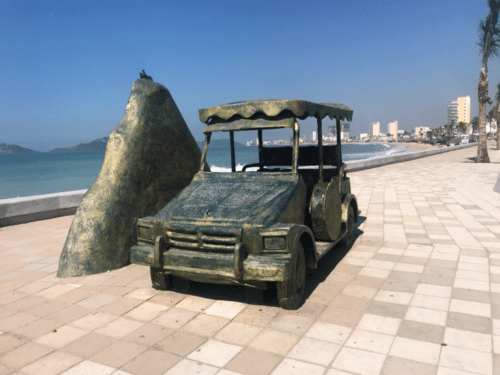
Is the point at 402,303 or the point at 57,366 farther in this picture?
the point at 402,303

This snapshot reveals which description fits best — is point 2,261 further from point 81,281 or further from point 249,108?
point 249,108

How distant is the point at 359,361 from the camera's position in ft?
10.1

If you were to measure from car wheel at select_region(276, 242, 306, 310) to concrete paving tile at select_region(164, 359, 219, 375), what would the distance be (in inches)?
45.6

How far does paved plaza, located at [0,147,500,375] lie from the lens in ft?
10.2

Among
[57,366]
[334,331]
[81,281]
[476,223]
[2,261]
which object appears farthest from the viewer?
[476,223]

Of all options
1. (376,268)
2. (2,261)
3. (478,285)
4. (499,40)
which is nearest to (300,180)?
(376,268)

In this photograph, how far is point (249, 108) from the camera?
4.87 meters

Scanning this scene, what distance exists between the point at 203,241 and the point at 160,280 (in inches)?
40.7

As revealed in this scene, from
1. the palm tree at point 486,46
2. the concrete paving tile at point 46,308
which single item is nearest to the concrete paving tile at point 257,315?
the concrete paving tile at point 46,308

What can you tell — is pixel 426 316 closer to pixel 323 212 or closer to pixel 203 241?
pixel 323 212

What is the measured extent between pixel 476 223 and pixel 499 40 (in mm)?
17317

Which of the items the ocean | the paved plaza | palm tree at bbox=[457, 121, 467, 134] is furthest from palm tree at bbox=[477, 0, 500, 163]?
palm tree at bbox=[457, 121, 467, 134]

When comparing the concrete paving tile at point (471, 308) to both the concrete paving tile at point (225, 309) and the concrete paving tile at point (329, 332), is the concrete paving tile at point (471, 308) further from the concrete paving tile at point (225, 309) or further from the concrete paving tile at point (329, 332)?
the concrete paving tile at point (225, 309)

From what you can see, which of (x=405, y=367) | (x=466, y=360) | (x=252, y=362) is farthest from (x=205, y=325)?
(x=466, y=360)
